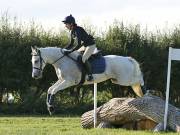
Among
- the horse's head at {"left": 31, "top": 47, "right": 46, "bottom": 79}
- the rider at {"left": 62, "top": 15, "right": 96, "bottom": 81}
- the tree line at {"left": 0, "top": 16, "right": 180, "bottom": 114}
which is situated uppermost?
the rider at {"left": 62, "top": 15, "right": 96, "bottom": 81}

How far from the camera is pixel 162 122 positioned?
46.3 ft

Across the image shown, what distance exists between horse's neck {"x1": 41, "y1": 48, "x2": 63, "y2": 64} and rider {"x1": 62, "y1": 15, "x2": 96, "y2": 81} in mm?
216

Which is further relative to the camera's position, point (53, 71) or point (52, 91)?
point (53, 71)

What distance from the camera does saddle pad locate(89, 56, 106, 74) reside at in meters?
15.8

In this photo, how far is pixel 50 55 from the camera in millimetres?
15430

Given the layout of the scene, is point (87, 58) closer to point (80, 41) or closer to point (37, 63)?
point (80, 41)

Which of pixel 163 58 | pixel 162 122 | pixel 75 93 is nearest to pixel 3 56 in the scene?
pixel 75 93

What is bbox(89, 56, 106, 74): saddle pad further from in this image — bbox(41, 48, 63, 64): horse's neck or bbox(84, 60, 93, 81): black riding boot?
bbox(41, 48, 63, 64): horse's neck

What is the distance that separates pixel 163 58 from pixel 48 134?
14.5 metres

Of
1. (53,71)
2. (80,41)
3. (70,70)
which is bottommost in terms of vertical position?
(53,71)

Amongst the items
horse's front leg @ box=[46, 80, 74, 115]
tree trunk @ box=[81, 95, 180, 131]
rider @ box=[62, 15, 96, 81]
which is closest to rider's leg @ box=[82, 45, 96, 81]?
rider @ box=[62, 15, 96, 81]

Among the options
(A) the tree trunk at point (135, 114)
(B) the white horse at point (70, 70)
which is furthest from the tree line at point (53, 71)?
(A) the tree trunk at point (135, 114)

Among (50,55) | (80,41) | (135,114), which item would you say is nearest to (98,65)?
(80,41)

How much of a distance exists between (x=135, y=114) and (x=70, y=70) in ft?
7.20
